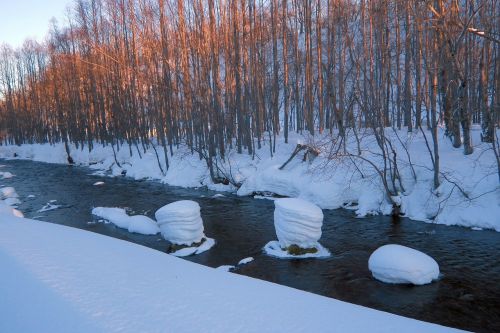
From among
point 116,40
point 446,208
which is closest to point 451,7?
point 446,208

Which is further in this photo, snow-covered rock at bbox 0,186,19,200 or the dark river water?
snow-covered rock at bbox 0,186,19,200

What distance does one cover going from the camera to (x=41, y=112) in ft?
146

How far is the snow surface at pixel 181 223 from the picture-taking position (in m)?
9.22

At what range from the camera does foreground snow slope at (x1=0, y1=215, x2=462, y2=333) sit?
10.9 ft

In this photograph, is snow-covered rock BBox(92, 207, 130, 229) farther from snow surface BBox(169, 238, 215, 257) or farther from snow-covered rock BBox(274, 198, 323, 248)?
snow-covered rock BBox(274, 198, 323, 248)

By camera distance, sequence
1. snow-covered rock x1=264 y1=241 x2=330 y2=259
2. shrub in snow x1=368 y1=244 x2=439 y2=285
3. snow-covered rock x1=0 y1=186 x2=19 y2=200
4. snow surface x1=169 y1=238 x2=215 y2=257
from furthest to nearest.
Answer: snow-covered rock x1=0 y1=186 x2=19 y2=200 → snow surface x1=169 y1=238 x2=215 y2=257 → snow-covered rock x1=264 y1=241 x2=330 y2=259 → shrub in snow x1=368 y1=244 x2=439 y2=285

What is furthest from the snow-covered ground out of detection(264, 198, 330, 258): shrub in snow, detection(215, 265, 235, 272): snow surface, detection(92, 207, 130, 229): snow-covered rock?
detection(215, 265, 235, 272): snow surface

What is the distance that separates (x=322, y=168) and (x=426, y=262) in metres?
7.94

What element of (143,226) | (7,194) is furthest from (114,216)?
(7,194)

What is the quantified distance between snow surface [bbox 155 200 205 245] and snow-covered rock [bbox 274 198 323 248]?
2.24 metres

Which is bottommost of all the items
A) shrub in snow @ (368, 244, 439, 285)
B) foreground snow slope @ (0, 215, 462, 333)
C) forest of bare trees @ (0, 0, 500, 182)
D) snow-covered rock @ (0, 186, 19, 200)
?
shrub in snow @ (368, 244, 439, 285)

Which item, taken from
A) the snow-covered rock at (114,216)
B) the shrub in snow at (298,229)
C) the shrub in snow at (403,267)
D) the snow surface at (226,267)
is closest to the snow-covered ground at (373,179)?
the shrub in snow at (298,229)

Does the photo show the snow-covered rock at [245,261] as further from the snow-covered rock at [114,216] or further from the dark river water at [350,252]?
the snow-covered rock at [114,216]

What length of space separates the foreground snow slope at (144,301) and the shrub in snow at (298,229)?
382 cm
